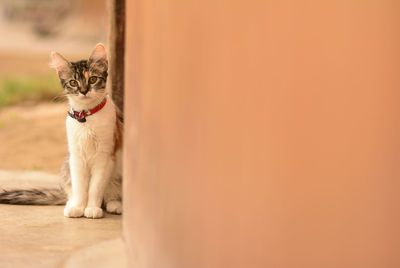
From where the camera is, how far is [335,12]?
4.31ft

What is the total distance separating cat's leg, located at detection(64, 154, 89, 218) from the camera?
3.71 m

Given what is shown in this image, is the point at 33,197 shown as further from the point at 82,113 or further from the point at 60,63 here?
the point at 60,63

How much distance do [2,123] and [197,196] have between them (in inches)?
289

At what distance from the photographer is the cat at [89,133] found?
146 inches

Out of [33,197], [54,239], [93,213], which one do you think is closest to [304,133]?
[54,239]

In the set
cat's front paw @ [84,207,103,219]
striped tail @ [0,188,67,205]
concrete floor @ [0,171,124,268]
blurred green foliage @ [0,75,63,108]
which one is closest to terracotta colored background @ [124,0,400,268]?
concrete floor @ [0,171,124,268]

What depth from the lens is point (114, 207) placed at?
3869mm

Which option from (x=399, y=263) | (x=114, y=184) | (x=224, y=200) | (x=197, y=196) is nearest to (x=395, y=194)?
(x=399, y=263)

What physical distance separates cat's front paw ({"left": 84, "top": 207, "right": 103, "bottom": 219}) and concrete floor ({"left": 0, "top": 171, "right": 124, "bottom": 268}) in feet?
0.12

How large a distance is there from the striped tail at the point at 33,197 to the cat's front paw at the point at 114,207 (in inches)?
14.4

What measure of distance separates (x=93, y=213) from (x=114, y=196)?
305 mm

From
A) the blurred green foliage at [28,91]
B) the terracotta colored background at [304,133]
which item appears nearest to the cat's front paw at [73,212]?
the terracotta colored background at [304,133]

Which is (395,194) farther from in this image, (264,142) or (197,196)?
(197,196)

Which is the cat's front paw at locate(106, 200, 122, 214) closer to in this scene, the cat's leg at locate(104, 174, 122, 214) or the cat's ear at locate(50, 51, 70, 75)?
the cat's leg at locate(104, 174, 122, 214)
